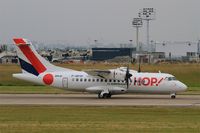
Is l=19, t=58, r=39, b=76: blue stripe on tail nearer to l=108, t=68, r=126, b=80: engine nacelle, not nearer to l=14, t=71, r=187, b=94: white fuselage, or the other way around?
l=14, t=71, r=187, b=94: white fuselage

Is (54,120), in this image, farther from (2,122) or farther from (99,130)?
(99,130)

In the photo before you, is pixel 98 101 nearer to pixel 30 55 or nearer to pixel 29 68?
pixel 29 68

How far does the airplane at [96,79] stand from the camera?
47.6 m

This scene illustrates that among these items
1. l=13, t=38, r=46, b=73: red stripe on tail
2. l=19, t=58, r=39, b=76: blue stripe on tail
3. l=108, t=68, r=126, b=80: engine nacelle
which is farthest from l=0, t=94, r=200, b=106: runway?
l=13, t=38, r=46, b=73: red stripe on tail

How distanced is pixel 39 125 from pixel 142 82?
78.1ft

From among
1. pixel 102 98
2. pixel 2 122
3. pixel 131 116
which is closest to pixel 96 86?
pixel 102 98

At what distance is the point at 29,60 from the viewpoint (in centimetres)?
4847

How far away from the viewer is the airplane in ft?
156

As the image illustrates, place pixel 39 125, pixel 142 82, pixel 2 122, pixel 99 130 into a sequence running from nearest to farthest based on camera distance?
pixel 99 130 < pixel 39 125 < pixel 2 122 < pixel 142 82

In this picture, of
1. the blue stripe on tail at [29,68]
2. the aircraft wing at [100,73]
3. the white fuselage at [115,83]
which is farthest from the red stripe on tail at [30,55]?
the aircraft wing at [100,73]

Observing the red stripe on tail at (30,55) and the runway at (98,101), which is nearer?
the runway at (98,101)

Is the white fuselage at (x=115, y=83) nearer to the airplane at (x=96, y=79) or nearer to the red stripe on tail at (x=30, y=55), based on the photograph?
the airplane at (x=96, y=79)

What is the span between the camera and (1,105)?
38.1 metres

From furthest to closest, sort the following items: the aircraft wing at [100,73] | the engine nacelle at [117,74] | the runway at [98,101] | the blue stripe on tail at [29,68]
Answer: the blue stripe on tail at [29,68]
the aircraft wing at [100,73]
the engine nacelle at [117,74]
the runway at [98,101]
